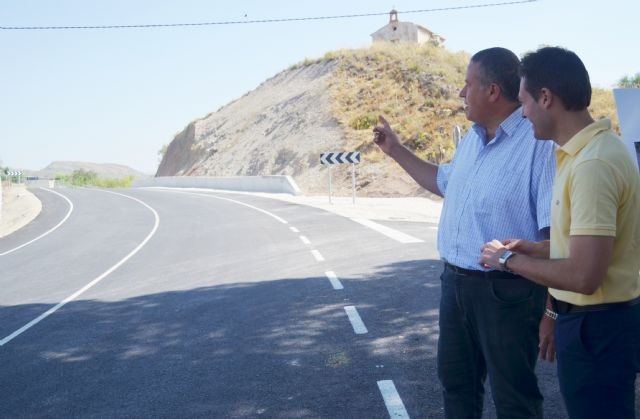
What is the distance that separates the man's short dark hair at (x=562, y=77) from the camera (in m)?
2.22

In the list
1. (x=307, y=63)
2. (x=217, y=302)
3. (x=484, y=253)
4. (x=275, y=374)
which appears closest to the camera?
(x=484, y=253)

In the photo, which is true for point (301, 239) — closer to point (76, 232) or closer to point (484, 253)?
point (76, 232)

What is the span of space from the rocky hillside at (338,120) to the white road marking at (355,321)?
25.4 m

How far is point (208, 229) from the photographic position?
1883 cm

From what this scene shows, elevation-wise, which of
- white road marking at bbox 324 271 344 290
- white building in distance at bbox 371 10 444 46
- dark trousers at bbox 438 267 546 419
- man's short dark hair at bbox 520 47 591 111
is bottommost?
white road marking at bbox 324 271 344 290

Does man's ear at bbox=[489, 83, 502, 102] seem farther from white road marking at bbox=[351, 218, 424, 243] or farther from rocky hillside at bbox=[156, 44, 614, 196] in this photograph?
→ rocky hillside at bbox=[156, 44, 614, 196]

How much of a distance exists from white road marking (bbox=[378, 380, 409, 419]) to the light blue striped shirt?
152 centimetres

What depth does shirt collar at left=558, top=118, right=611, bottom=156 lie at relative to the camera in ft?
7.18

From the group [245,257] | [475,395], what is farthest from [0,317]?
[475,395]

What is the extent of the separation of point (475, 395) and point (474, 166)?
3.51ft

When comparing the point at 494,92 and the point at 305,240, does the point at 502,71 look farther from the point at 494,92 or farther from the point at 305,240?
the point at 305,240

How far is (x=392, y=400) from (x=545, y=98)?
2813 mm

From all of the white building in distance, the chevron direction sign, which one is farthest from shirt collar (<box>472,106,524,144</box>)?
the white building in distance

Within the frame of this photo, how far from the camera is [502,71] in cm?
298
